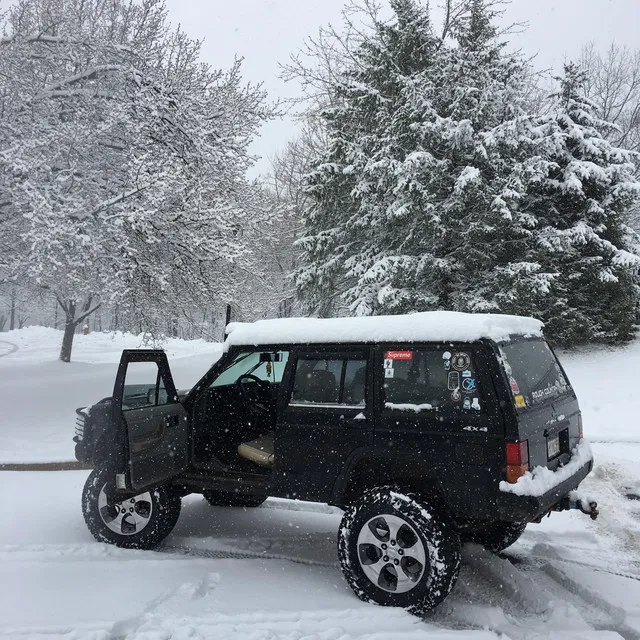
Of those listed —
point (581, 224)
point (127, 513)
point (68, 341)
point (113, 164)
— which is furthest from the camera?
point (68, 341)

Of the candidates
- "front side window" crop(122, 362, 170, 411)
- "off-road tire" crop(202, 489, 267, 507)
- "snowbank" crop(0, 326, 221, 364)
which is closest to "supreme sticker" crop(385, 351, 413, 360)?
"front side window" crop(122, 362, 170, 411)

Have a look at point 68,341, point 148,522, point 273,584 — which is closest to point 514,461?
point 273,584

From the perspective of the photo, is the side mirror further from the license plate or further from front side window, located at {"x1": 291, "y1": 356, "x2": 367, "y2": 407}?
the license plate

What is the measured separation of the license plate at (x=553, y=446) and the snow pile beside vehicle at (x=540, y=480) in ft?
0.35

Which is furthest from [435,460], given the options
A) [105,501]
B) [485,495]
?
[105,501]

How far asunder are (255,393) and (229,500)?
1259 mm

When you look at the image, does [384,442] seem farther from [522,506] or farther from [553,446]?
[553,446]

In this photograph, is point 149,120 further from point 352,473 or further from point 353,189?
point 352,473

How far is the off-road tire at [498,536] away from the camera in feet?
14.5

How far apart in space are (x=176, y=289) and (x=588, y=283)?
465 inches

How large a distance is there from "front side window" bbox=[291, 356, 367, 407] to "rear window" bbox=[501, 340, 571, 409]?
102cm

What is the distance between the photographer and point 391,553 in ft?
12.1

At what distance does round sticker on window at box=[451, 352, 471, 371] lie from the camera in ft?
11.9

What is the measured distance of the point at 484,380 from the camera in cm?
352
